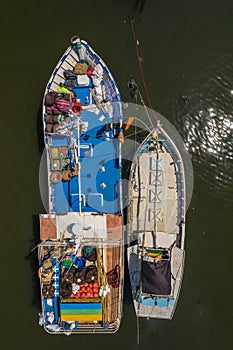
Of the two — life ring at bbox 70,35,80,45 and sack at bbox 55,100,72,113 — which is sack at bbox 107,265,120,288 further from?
life ring at bbox 70,35,80,45

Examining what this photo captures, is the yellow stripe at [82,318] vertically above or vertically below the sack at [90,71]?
below

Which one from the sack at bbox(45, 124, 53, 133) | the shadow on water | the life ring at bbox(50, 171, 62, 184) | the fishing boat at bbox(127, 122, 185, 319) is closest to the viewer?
the fishing boat at bbox(127, 122, 185, 319)

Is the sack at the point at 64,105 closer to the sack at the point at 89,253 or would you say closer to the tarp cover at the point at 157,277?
the sack at the point at 89,253

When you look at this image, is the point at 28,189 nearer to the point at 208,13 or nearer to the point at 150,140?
the point at 150,140

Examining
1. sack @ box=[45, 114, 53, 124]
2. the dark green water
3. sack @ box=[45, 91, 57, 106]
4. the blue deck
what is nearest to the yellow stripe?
the dark green water

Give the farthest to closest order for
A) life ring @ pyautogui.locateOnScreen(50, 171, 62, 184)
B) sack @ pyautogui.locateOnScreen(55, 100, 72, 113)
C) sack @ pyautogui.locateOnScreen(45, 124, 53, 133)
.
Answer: life ring @ pyautogui.locateOnScreen(50, 171, 62, 184) < sack @ pyautogui.locateOnScreen(45, 124, 53, 133) < sack @ pyautogui.locateOnScreen(55, 100, 72, 113)

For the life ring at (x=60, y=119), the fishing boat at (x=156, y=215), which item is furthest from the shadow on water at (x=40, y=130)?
the fishing boat at (x=156, y=215)
